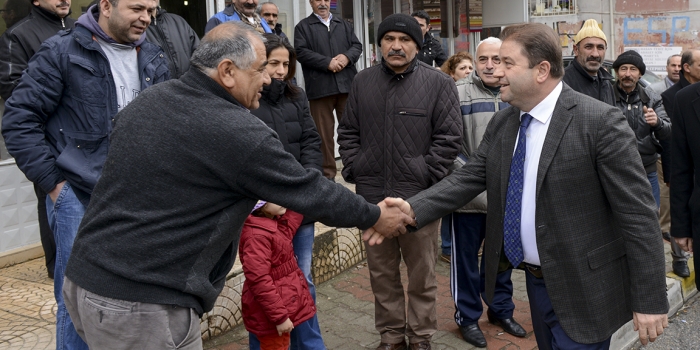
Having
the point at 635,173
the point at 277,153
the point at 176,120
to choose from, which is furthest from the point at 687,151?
the point at 176,120

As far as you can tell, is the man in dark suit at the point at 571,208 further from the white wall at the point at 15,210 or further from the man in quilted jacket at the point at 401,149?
the white wall at the point at 15,210

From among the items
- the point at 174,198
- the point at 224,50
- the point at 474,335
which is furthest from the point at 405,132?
the point at 174,198

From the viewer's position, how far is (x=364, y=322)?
5.79 m

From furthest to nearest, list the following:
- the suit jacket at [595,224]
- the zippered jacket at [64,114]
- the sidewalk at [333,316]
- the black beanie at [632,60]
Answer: the black beanie at [632,60] < the sidewalk at [333,316] < the zippered jacket at [64,114] < the suit jacket at [595,224]

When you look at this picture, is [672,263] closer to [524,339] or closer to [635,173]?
[524,339]

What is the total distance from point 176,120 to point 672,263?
233 inches

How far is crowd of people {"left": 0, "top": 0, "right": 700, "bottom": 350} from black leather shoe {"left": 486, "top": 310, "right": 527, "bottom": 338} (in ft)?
0.05

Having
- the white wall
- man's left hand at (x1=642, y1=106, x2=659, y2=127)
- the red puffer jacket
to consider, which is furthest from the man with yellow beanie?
the white wall

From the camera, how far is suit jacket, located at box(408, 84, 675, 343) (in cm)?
318

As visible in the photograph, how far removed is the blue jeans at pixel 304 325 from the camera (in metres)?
4.56

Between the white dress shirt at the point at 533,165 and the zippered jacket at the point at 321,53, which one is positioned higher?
the zippered jacket at the point at 321,53

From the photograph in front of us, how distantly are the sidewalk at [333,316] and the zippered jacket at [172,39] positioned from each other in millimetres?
1907

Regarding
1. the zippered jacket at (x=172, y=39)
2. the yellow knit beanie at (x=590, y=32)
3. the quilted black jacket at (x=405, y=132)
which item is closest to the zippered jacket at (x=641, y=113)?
the yellow knit beanie at (x=590, y=32)

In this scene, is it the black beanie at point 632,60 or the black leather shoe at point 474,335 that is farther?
the black beanie at point 632,60
